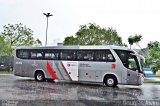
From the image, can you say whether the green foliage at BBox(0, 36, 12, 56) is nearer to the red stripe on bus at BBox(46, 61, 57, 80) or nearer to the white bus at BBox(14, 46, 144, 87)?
the white bus at BBox(14, 46, 144, 87)

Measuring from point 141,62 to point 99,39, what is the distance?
2281 cm

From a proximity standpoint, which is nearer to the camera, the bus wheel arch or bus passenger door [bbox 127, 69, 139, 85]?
bus passenger door [bbox 127, 69, 139, 85]

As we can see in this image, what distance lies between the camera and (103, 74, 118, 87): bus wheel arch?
780 inches

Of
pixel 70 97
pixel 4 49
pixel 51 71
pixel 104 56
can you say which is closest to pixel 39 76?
pixel 51 71

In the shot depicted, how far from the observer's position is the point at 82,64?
21000mm

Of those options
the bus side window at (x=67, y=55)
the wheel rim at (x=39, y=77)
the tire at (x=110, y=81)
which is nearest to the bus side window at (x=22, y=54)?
the wheel rim at (x=39, y=77)

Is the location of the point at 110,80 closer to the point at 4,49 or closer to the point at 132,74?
the point at 132,74

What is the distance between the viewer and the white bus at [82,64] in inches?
770

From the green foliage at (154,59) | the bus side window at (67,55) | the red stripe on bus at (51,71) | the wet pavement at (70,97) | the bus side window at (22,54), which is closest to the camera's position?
the wet pavement at (70,97)

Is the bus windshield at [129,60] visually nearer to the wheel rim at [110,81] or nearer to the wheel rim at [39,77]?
the wheel rim at [110,81]

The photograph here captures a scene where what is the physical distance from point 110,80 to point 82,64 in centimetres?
251

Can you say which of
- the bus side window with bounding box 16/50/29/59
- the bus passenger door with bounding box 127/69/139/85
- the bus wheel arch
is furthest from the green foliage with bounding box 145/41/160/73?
the bus side window with bounding box 16/50/29/59

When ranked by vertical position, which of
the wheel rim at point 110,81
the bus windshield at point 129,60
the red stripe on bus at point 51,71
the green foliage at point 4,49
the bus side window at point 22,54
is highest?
the green foliage at point 4,49

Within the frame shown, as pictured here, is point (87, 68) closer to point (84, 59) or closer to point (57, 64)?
point (84, 59)
